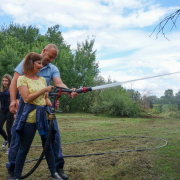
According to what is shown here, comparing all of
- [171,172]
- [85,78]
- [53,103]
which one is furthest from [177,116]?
[53,103]

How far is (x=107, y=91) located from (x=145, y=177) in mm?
15461

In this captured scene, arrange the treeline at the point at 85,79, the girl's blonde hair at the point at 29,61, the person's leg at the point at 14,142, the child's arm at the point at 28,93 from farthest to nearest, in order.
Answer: the treeline at the point at 85,79 → the person's leg at the point at 14,142 → the girl's blonde hair at the point at 29,61 → the child's arm at the point at 28,93

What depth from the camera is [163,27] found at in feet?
12.9

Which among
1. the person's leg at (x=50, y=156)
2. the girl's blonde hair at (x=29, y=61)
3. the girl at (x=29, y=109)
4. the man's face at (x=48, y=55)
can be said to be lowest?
the person's leg at (x=50, y=156)

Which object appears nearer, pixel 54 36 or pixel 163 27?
pixel 163 27

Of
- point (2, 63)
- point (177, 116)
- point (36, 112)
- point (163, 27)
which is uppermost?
point (2, 63)

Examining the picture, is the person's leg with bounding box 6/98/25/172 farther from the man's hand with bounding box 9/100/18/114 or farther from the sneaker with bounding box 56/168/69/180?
the sneaker with bounding box 56/168/69/180

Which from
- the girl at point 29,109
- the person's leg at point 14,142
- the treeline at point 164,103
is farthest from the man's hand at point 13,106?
the treeline at point 164,103

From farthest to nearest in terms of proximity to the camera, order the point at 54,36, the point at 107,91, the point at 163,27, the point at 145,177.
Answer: the point at 54,36 → the point at 107,91 → the point at 163,27 → the point at 145,177

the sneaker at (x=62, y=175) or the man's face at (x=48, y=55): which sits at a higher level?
the man's face at (x=48, y=55)

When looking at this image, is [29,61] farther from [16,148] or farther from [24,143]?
[16,148]

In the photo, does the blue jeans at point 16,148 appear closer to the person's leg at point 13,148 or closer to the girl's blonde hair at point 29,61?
the person's leg at point 13,148

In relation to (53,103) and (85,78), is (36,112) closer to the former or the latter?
(53,103)

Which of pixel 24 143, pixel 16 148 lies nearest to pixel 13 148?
pixel 16 148
